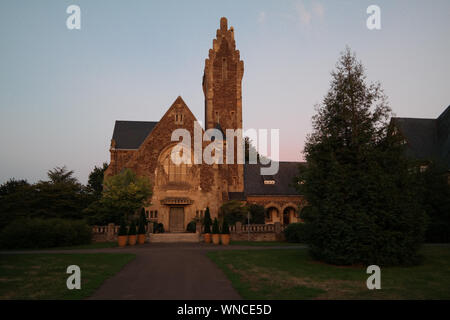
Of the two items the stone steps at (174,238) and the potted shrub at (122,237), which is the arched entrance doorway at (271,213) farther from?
the potted shrub at (122,237)

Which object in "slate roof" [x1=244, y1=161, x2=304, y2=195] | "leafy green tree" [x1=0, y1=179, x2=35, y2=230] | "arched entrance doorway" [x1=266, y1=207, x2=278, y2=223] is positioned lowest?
"arched entrance doorway" [x1=266, y1=207, x2=278, y2=223]

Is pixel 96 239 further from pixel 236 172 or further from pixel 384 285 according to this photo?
pixel 384 285

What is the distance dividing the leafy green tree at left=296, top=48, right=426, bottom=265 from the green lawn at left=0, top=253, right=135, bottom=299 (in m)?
9.68

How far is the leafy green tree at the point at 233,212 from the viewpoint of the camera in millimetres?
36031

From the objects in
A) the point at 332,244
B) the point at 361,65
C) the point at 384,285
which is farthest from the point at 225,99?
the point at 384,285

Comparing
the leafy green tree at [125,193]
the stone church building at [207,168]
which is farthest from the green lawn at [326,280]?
the stone church building at [207,168]

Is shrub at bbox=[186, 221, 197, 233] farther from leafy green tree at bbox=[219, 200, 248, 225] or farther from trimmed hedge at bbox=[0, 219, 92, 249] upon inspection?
trimmed hedge at bbox=[0, 219, 92, 249]

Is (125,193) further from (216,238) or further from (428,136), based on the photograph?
(428,136)

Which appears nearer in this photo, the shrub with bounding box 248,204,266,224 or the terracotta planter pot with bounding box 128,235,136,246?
the terracotta planter pot with bounding box 128,235,136,246

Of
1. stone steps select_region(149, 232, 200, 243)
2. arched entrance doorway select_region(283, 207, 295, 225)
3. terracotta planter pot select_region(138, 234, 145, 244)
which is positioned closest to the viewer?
terracotta planter pot select_region(138, 234, 145, 244)

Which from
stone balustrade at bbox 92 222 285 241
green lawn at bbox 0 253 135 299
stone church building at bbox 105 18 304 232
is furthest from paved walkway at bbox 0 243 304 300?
stone church building at bbox 105 18 304 232

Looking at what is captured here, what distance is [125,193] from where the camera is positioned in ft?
96.2

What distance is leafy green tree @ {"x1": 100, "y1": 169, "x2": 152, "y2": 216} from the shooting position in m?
29.3
